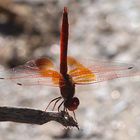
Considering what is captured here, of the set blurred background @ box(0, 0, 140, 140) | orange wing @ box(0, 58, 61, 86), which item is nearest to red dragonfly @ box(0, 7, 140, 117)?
orange wing @ box(0, 58, 61, 86)

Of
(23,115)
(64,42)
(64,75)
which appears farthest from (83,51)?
(23,115)

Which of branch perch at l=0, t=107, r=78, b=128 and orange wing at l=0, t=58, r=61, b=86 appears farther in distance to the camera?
orange wing at l=0, t=58, r=61, b=86

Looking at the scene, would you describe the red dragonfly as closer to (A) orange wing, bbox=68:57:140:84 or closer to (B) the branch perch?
(A) orange wing, bbox=68:57:140:84

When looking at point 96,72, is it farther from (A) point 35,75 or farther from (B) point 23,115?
(B) point 23,115

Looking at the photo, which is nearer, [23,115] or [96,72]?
[23,115]

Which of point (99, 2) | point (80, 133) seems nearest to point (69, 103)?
point (80, 133)

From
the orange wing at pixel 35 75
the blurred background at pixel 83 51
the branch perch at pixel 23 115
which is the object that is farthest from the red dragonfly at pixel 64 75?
the blurred background at pixel 83 51
